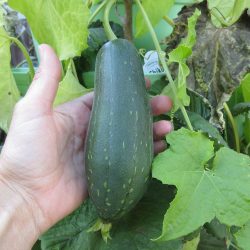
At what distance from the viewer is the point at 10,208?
2.29ft

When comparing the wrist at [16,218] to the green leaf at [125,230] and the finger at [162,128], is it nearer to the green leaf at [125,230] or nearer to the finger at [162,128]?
the green leaf at [125,230]

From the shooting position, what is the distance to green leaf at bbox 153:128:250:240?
0.55 meters

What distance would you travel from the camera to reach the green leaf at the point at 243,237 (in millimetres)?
636

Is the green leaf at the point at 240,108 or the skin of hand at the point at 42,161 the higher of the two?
the skin of hand at the point at 42,161

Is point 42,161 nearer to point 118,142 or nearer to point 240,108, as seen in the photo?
point 118,142

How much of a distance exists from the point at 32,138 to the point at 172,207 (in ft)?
0.89

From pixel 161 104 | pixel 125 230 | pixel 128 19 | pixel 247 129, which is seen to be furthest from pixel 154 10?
pixel 125 230

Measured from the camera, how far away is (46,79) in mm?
699

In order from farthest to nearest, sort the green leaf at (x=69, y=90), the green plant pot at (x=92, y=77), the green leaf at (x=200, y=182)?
the green plant pot at (x=92, y=77)
the green leaf at (x=69, y=90)
the green leaf at (x=200, y=182)

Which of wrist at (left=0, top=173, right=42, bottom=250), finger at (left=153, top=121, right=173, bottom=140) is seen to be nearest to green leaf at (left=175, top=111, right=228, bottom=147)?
finger at (left=153, top=121, right=173, bottom=140)

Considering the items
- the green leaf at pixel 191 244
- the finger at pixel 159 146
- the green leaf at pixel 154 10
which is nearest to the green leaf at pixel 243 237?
the green leaf at pixel 191 244

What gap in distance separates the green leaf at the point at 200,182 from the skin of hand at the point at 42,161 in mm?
147

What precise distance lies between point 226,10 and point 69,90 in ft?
1.10

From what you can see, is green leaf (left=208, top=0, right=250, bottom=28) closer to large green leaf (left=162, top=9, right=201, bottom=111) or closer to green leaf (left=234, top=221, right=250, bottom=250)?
large green leaf (left=162, top=9, right=201, bottom=111)
